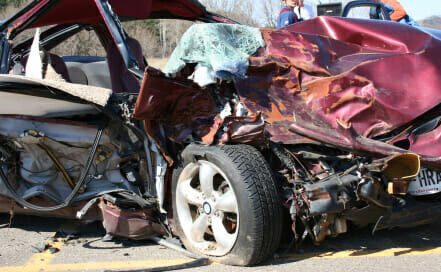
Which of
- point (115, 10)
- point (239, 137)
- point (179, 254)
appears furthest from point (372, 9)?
point (179, 254)

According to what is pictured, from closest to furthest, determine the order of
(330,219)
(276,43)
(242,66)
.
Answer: (330,219) → (242,66) → (276,43)

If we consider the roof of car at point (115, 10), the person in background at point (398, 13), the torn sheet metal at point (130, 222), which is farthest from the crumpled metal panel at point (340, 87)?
the person in background at point (398, 13)

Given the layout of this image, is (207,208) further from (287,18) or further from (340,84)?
(287,18)

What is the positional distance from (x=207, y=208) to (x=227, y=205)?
8.8 inches

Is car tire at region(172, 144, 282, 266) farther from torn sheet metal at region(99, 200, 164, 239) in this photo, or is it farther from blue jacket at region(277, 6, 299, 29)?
blue jacket at region(277, 6, 299, 29)

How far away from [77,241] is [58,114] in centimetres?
99

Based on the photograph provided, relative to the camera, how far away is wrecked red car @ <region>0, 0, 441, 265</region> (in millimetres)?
3576

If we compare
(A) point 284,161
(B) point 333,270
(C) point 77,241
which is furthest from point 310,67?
(C) point 77,241

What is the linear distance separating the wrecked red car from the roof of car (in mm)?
67

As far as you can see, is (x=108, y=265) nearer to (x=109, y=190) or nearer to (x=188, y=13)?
(x=109, y=190)

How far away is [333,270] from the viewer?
3678 millimetres

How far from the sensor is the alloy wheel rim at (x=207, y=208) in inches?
149

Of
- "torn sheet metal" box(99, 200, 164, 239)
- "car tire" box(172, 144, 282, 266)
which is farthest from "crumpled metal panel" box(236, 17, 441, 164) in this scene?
"torn sheet metal" box(99, 200, 164, 239)

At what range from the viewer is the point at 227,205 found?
12.3 ft
